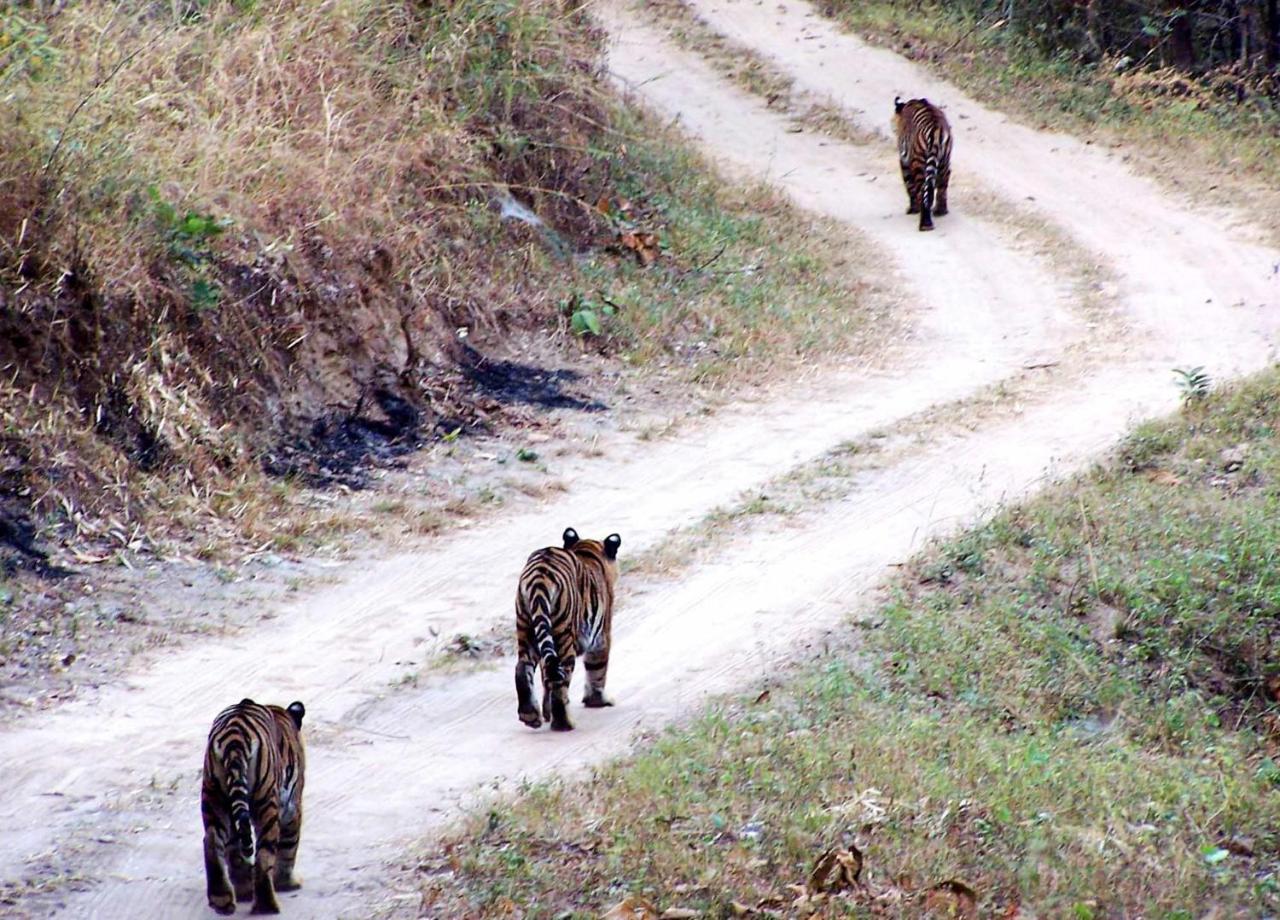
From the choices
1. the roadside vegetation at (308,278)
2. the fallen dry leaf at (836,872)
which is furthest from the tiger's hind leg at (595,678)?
the roadside vegetation at (308,278)

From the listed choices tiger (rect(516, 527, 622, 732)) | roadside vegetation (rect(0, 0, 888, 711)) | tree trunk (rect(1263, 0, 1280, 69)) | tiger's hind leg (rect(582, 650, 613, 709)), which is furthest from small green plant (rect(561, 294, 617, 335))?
tree trunk (rect(1263, 0, 1280, 69))

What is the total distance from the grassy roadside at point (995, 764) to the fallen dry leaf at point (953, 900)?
12 millimetres

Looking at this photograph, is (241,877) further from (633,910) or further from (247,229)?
(247,229)

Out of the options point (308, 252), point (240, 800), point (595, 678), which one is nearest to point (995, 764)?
point (595, 678)

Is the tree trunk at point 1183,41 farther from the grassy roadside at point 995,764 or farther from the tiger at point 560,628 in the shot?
the tiger at point 560,628

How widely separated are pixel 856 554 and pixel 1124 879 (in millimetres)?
4427

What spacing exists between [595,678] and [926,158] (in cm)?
1338

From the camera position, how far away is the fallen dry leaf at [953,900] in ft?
19.4

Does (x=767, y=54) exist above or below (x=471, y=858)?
above

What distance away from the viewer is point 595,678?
7.98 meters

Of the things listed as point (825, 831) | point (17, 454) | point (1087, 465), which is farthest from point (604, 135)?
point (825, 831)

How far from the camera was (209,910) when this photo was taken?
5.80m

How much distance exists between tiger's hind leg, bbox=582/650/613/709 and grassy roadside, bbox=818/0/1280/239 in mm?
13814

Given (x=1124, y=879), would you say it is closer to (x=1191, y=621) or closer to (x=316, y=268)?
(x=1191, y=621)
